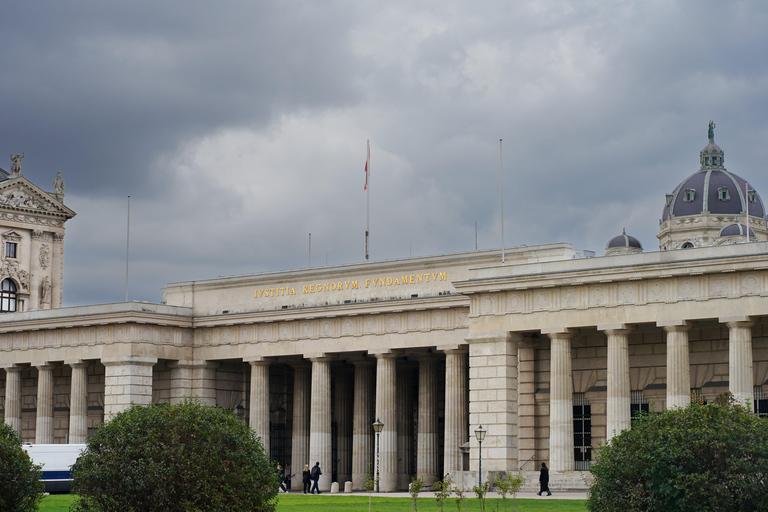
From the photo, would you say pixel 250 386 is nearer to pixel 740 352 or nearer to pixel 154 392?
pixel 154 392

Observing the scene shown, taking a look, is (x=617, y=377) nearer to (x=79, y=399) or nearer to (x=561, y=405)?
(x=561, y=405)

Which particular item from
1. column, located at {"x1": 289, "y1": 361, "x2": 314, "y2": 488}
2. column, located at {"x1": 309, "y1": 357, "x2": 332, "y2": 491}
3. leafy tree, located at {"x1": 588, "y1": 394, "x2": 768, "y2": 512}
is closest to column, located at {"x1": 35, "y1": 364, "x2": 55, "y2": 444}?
column, located at {"x1": 289, "y1": 361, "x2": 314, "y2": 488}

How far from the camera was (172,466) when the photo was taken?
35594 millimetres

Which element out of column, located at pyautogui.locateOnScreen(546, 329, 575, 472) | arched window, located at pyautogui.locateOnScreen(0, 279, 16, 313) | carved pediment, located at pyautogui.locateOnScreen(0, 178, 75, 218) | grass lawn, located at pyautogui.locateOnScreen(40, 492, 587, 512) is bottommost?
grass lawn, located at pyautogui.locateOnScreen(40, 492, 587, 512)

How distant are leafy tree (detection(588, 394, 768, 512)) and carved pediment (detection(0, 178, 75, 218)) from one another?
7853 cm

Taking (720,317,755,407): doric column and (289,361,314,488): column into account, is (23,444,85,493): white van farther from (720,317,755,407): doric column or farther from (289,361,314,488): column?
(720,317,755,407): doric column

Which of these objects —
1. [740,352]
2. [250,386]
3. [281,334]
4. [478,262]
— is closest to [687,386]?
[740,352]

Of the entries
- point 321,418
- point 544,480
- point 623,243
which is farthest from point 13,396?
point 623,243

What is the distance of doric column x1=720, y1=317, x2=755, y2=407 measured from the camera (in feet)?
186

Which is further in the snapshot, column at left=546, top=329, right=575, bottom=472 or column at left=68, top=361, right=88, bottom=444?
column at left=68, top=361, right=88, bottom=444

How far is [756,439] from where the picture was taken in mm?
34125

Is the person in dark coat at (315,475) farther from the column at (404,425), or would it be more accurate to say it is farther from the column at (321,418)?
the column at (404,425)

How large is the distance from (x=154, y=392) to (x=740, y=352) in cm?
4322

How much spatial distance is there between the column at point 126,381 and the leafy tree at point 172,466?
42265mm
